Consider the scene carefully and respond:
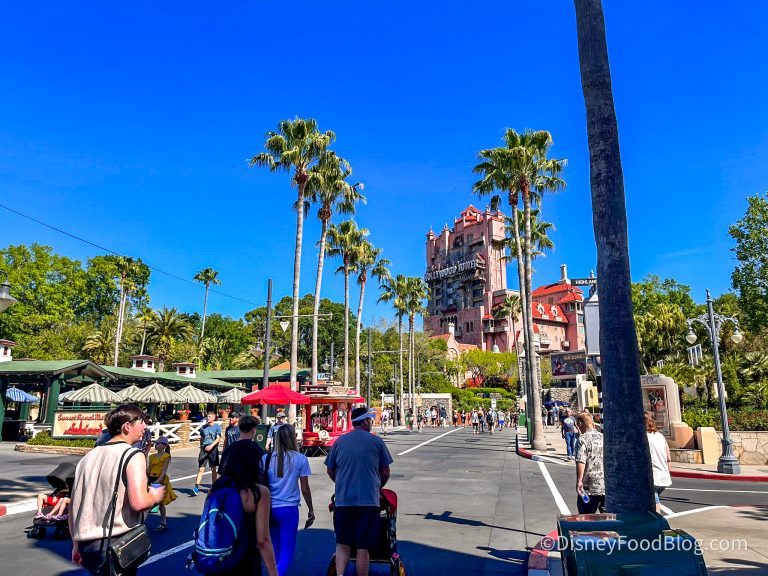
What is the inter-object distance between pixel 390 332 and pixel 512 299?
1766cm

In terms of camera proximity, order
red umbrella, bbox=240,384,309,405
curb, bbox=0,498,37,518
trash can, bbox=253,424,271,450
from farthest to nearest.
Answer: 1. red umbrella, bbox=240,384,309,405
2. curb, bbox=0,498,37,518
3. trash can, bbox=253,424,271,450

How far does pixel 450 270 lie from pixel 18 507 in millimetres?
105378

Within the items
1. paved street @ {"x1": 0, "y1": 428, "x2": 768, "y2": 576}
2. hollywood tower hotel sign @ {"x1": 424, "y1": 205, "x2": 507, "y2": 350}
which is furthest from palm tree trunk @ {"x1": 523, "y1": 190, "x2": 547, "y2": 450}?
hollywood tower hotel sign @ {"x1": 424, "y1": 205, "x2": 507, "y2": 350}

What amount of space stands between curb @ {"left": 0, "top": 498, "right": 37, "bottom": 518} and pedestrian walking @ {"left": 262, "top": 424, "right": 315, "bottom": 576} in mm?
7556

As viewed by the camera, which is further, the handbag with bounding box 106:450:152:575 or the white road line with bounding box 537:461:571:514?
the white road line with bounding box 537:461:571:514

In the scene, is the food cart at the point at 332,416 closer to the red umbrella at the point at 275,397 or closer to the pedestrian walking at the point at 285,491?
the red umbrella at the point at 275,397

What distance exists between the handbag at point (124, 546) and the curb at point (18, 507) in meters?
8.44

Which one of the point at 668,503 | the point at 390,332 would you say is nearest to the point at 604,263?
the point at 668,503

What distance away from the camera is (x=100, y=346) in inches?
2082

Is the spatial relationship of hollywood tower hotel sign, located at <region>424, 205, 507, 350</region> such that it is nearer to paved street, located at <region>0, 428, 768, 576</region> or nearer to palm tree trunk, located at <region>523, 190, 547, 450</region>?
palm tree trunk, located at <region>523, 190, 547, 450</region>

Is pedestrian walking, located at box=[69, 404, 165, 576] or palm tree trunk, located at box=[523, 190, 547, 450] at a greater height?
palm tree trunk, located at box=[523, 190, 547, 450]

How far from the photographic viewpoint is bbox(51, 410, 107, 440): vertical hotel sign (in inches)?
909

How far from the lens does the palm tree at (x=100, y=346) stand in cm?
5227

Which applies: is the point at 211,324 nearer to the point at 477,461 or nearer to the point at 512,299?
the point at 512,299
